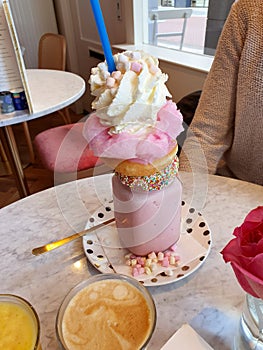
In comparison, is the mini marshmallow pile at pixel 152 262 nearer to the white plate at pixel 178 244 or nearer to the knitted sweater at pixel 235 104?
the white plate at pixel 178 244

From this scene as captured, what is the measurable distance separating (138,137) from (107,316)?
0.26 meters

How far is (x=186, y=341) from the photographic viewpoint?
0.44m

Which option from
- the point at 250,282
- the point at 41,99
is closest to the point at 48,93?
the point at 41,99

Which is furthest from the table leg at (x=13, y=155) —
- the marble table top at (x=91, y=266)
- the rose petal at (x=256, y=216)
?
the rose petal at (x=256, y=216)

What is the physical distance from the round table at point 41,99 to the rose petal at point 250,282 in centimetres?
109

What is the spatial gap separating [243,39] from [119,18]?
A: 5.87 ft

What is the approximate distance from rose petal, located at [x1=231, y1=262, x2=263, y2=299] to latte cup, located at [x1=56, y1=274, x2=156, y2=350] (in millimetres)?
135

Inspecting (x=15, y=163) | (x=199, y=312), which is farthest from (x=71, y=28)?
(x=199, y=312)

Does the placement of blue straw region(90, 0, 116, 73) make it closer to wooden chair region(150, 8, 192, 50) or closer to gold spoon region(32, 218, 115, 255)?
gold spoon region(32, 218, 115, 255)

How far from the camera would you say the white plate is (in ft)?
1.80

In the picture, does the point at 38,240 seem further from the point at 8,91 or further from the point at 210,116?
the point at 8,91

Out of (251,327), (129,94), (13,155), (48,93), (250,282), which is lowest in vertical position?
(13,155)

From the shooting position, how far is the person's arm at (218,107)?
85cm

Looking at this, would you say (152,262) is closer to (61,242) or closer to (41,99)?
(61,242)
